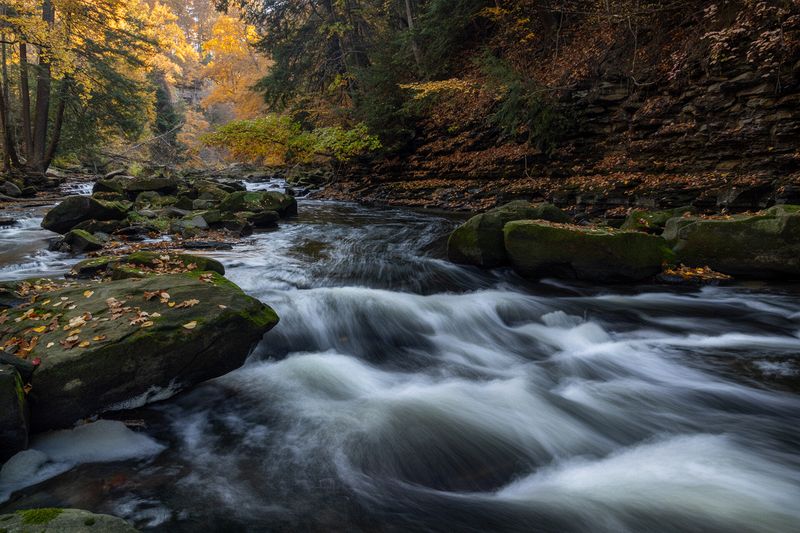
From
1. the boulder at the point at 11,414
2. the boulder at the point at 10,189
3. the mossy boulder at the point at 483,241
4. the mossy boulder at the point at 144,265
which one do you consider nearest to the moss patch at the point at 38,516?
the boulder at the point at 11,414

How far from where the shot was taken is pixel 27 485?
2.65 metres

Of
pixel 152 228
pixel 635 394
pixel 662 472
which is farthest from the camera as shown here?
pixel 152 228

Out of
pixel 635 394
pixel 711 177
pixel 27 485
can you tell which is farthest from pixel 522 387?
pixel 711 177

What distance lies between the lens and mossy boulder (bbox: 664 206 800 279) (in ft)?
19.6

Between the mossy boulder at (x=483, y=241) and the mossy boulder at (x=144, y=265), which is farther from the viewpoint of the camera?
the mossy boulder at (x=483, y=241)

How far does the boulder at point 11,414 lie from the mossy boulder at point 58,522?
1.13 meters

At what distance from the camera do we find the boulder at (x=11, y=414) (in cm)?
260

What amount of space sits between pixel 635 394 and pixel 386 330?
9.64 feet

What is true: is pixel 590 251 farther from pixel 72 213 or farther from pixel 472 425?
pixel 72 213

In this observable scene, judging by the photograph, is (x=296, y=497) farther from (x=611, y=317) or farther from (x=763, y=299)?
(x=763, y=299)

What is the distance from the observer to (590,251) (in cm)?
666

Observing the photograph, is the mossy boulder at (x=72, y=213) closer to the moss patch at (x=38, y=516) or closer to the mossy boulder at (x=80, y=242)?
the mossy boulder at (x=80, y=242)

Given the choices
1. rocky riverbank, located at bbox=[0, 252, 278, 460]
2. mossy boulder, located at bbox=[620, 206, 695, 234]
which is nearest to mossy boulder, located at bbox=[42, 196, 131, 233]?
rocky riverbank, located at bbox=[0, 252, 278, 460]

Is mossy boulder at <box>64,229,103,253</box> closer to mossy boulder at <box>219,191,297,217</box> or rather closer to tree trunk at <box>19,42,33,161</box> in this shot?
mossy boulder at <box>219,191,297,217</box>
